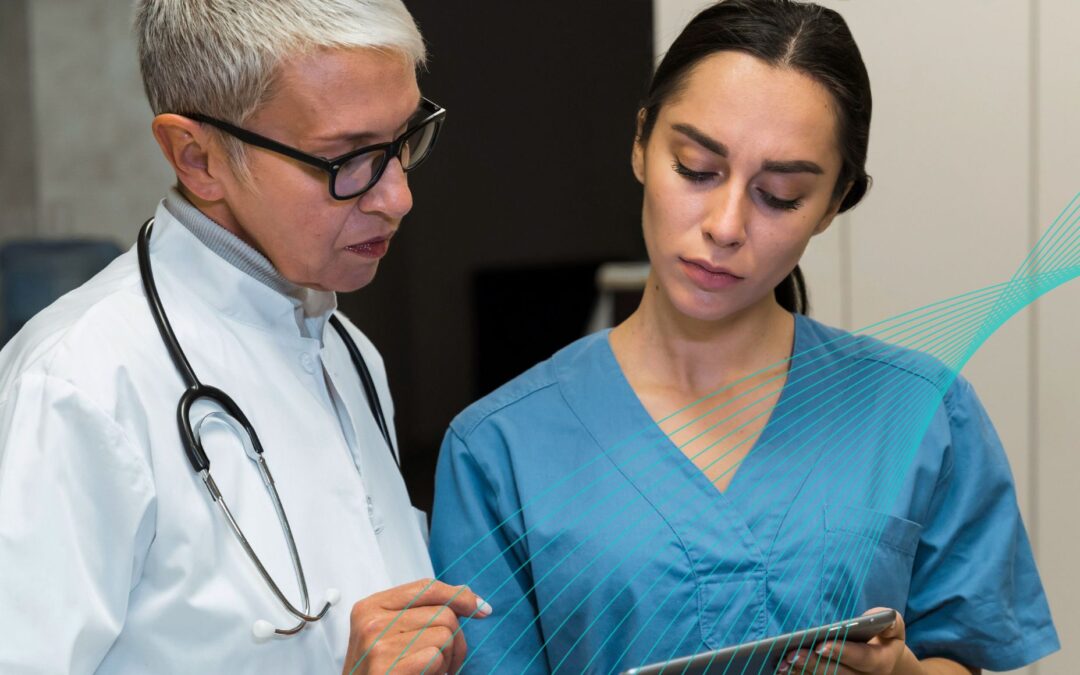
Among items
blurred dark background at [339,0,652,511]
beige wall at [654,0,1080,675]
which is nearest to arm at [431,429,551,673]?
beige wall at [654,0,1080,675]

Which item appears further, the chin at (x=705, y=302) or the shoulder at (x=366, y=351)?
the shoulder at (x=366, y=351)

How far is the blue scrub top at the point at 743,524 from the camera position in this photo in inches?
51.1

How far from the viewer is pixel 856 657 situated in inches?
45.1

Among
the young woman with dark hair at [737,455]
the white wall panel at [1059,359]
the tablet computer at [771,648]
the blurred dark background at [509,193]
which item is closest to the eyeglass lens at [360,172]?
the young woman with dark hair at [737,455]

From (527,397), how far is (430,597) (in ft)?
1.23

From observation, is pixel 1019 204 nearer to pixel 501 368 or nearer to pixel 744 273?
pixel 744 273

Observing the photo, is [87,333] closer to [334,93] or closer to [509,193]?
[334,93]

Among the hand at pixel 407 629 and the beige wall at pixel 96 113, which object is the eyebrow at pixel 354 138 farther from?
the beige wall at pixel 96 113

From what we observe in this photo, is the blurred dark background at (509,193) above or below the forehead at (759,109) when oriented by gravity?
below

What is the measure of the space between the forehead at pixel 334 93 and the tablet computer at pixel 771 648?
1.94ft

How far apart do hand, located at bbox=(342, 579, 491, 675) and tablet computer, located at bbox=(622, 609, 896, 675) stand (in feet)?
0.66

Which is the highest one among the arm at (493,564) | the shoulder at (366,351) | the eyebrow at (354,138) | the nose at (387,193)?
the eyebrow at (354,138)

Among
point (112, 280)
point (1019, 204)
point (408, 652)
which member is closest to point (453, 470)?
point (408, 652)

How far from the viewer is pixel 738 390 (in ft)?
4.74
